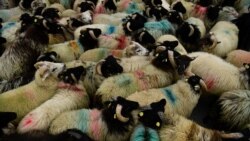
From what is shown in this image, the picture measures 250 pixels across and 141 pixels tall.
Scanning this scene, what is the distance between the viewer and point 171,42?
16.0 ft

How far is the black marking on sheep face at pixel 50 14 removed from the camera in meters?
5.70

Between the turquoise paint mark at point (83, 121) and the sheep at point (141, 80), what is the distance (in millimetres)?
382

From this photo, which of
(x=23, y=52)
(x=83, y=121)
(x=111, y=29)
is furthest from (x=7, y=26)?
(x=83, y=121)

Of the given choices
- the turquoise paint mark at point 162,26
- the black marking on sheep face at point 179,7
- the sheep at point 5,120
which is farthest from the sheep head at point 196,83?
the black marking on sheep face at point 179,7

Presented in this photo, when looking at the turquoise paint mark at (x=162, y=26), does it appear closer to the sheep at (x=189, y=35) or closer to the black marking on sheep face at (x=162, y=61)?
the sheep at (x=189, y=35)

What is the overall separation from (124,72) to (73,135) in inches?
52.3

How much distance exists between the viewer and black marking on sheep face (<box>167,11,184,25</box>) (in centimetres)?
566

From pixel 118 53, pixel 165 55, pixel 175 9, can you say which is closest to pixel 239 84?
pixel 165 55

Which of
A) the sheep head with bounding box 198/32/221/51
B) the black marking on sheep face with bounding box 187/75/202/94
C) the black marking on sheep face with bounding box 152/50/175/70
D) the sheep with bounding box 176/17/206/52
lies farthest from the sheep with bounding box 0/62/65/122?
the sheep head with bounding box 198/32/221/51

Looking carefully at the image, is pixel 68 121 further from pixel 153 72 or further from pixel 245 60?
pixel 245 60

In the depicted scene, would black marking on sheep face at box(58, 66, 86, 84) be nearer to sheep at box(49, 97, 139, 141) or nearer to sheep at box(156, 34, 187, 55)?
sheep at box(49, 97, 139, 141)

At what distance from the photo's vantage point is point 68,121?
3.76 metres

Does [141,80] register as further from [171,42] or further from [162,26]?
[162,26]

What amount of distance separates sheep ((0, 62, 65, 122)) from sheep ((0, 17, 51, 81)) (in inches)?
22.4
